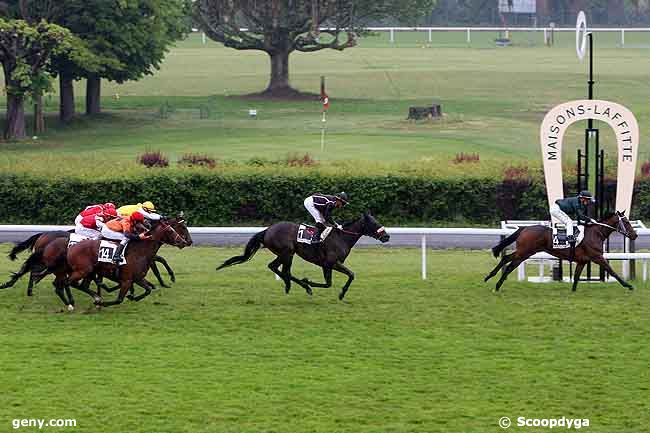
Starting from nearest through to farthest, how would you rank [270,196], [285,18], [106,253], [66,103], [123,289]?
[106,253] < [123,289] < [270,196] < [66,103] < [285,18]

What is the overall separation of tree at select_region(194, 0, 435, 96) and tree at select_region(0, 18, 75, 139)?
10891 millimetres

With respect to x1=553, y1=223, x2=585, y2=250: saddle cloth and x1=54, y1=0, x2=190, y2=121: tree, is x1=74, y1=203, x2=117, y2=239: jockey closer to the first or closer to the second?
x1=553, y1=223, x2=585, y2=250: saddle cloth

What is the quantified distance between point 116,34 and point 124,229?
71.4 ft

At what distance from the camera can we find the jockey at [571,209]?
46.0 ft

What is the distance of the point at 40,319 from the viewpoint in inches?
510

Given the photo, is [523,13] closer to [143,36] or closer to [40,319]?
[143,36]

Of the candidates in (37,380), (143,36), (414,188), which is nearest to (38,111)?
(143,36)

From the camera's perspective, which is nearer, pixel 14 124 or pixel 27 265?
pixel 27 265

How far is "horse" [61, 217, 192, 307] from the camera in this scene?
42.6ft

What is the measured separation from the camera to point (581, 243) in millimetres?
14117

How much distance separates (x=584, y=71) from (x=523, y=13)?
3087 cm

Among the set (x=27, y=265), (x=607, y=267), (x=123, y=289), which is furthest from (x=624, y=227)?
(x=27, y=265)

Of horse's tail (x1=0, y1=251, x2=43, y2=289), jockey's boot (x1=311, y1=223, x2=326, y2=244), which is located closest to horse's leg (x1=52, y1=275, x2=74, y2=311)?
horse's tail (x1=0, y1=251, x2=43, y2=289)

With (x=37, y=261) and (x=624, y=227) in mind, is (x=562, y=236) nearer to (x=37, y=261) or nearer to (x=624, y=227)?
(x=624, y=227)
